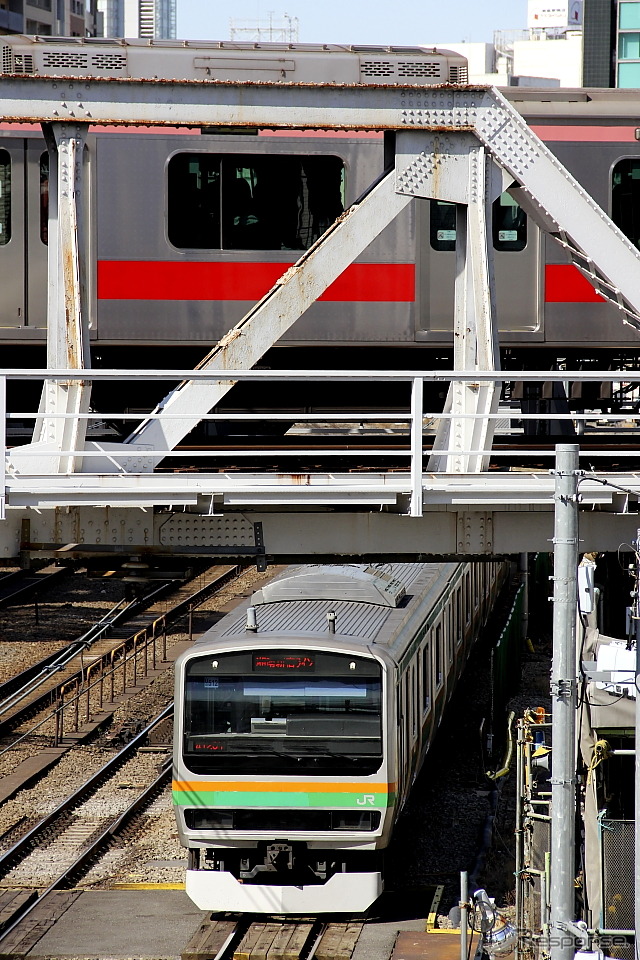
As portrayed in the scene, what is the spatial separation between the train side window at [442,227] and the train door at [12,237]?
443 cm

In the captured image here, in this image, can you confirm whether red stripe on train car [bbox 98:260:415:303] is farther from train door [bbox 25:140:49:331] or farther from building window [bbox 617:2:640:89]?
building window [bbox 617:2:640:89]

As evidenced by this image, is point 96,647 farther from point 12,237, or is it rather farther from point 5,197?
point 5,197

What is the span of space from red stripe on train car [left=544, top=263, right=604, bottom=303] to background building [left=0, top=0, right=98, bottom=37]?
56.6 metres

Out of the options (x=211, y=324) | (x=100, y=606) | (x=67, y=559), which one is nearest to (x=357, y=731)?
(x=67, y=559)

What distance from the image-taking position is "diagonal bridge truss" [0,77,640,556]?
9.28m

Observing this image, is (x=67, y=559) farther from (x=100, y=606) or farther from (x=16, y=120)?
(x=100, y=606)

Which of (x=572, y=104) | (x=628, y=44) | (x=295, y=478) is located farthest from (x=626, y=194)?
(x=628, y=44)

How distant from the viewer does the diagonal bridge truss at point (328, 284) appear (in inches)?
365

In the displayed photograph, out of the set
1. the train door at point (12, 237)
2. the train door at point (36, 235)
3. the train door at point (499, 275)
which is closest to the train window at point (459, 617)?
the train door at point (499, 275)

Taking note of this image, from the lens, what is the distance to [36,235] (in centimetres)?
1438

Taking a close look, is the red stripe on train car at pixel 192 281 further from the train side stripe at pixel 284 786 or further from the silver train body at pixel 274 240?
the train side stripe at pixel 284 786

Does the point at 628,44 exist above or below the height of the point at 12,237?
above

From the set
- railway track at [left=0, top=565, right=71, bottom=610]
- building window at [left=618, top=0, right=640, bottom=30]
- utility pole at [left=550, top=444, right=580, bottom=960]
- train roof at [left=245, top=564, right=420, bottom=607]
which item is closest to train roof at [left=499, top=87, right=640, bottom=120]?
train roof at [left=245, top=564, right=420, bottom=607]

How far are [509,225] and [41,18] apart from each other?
67.7m
